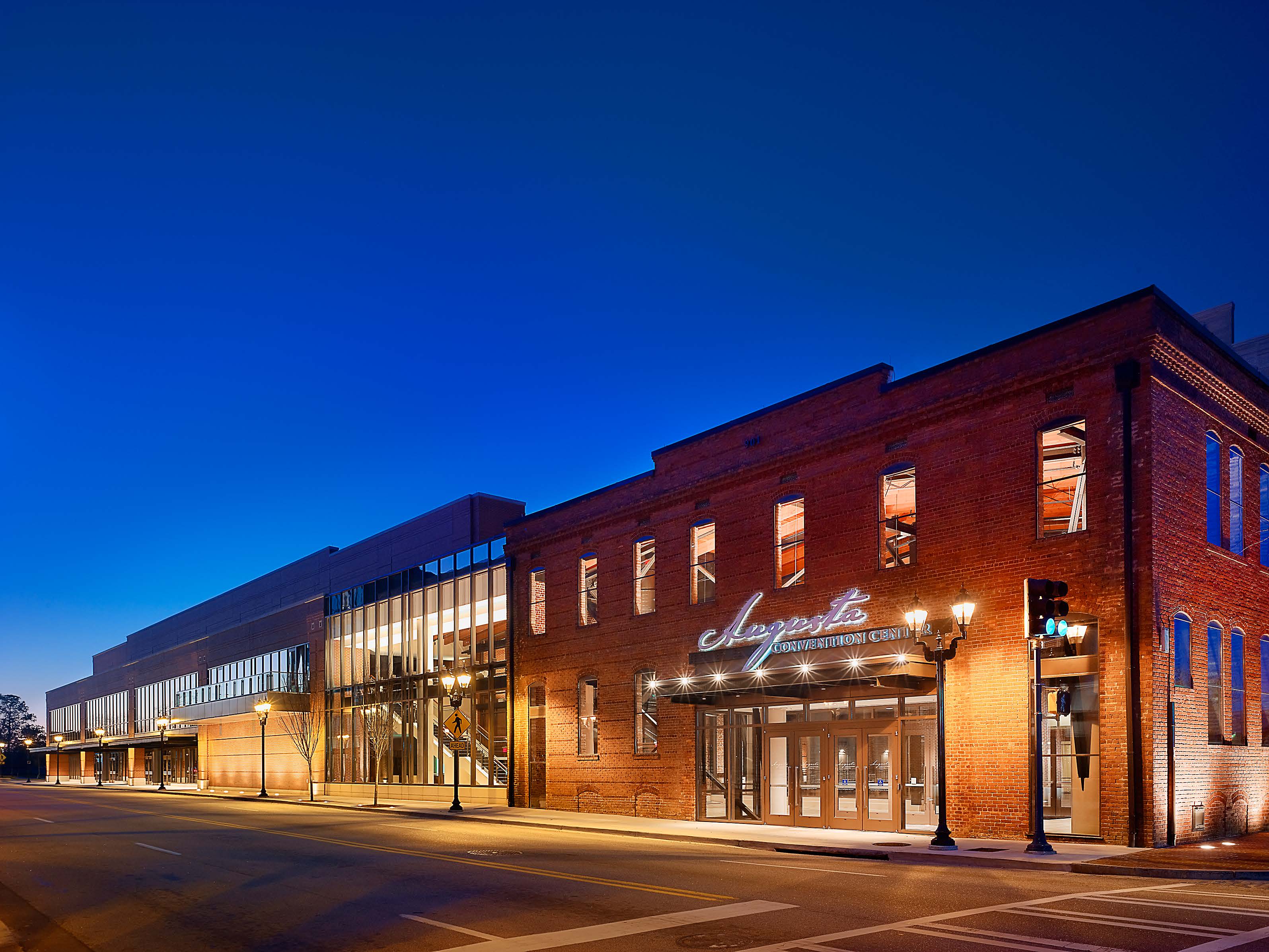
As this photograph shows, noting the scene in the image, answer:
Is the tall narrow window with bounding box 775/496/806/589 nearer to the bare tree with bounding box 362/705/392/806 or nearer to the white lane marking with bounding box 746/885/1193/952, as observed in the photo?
the white lane marking with bounding box 746/885/1193/952

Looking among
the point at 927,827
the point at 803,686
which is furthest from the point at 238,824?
the point at 927,827

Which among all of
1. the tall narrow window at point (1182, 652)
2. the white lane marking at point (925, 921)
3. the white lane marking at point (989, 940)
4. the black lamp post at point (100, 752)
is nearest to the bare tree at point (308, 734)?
the black lamp post at point (100, 752)

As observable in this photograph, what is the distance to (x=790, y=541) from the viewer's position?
2739 cm

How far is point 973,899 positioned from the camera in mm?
13422

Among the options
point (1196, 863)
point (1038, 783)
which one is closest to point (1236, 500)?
point (1038, 783)

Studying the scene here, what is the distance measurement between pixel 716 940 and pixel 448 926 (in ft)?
10.3

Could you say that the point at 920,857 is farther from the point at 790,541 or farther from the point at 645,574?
the point at 645,574

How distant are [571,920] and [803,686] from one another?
1300 cm

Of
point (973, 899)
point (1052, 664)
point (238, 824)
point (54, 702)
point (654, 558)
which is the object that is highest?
point (654, 558)

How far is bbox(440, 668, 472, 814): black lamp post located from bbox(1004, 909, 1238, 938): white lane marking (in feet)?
82.9

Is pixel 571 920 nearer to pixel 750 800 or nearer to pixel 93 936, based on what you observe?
pixel 93 936

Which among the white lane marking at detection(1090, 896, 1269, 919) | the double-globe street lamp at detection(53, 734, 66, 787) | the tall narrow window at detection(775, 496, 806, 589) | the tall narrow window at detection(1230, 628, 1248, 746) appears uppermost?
the tall narrow window at detection(775, 496, 806, 589)

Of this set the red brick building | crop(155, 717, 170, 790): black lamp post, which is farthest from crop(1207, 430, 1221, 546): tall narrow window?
crop(155, 717, 170, 790): black lamp post

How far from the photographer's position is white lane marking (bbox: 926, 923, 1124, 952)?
10.1 m
